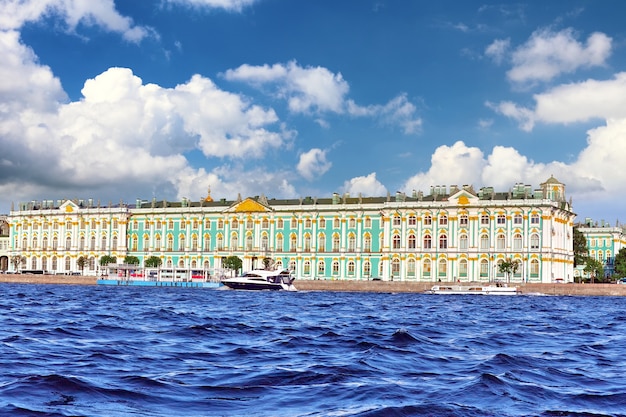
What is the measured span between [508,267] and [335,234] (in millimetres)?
22380

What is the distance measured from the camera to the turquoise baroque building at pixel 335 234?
94812 millimetres

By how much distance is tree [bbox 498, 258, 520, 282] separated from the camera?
91.7m

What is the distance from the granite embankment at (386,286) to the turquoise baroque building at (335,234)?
248 inches

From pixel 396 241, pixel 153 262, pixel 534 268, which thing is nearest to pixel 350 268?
pixel 396 241

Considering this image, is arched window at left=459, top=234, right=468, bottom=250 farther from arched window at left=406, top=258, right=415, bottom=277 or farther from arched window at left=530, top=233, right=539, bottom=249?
arched window at left=530, top=233, right=539, bottom=249

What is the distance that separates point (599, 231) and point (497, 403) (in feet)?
445

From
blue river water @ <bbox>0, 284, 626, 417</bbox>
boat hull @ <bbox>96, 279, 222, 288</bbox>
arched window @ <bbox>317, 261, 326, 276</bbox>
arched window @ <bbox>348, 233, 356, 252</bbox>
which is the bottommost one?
boat hull @ <bbox>96, 279, 222, 288</bbox>

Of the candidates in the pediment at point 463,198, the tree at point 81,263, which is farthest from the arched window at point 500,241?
the tree at point 81,263

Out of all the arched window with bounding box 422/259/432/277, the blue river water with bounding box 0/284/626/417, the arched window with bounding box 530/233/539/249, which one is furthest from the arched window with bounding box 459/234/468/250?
the blue river water with bounding box 0/284/626/417

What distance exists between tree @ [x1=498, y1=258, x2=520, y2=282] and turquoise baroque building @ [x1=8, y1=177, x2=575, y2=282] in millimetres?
585

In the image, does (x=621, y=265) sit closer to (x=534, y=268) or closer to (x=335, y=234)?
(x=534, y=268)

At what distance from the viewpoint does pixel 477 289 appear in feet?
279

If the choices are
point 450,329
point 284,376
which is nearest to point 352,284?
point 450,329

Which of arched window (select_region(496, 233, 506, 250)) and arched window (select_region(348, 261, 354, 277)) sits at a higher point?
arched window (select_region(496, 233, 506, 250))
